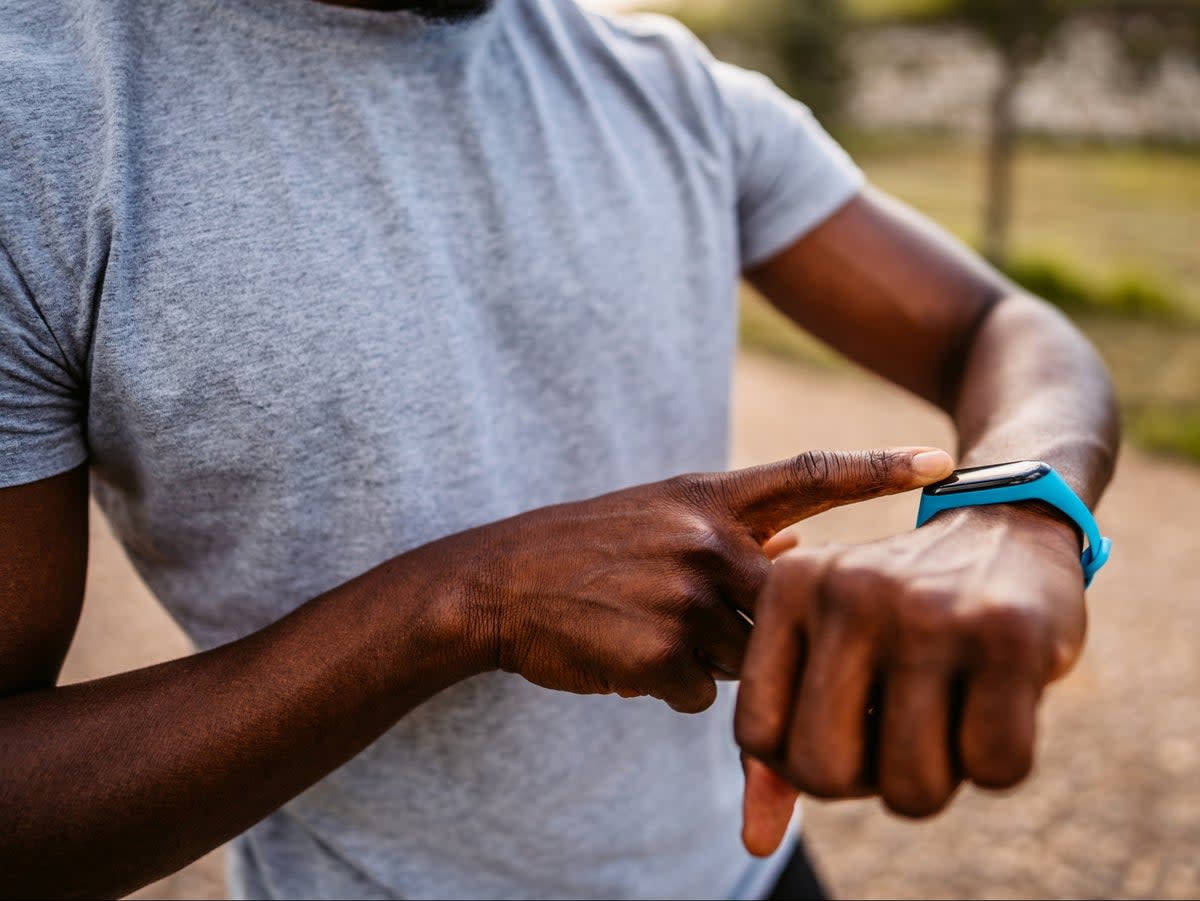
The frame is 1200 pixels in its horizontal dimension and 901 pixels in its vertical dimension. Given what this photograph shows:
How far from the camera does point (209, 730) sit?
119 centimetres

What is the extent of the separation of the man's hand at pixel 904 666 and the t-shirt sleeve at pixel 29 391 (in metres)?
0.84

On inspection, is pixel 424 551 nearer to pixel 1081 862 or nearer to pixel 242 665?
pixel 242 665

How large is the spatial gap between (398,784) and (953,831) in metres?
2.67

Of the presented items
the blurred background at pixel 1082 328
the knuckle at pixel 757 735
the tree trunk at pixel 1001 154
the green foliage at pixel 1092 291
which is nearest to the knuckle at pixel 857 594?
the knuckle at pixel 757 735

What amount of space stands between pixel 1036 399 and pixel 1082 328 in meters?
6.73

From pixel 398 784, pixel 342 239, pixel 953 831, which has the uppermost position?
pixel 342 239

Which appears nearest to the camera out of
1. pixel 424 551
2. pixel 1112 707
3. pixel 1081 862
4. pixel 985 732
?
pixel 985 732

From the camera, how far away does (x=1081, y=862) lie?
333 centimetres

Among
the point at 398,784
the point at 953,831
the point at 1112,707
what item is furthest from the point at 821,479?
the point at 1112,707

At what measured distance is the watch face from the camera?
1121mm

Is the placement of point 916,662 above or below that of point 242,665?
above

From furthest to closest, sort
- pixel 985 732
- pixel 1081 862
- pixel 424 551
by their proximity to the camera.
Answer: pixel 1081 862
pixel 424 551
pixel 985 732

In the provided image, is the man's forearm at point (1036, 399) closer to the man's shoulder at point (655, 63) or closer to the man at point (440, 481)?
the man at point (440, 481)

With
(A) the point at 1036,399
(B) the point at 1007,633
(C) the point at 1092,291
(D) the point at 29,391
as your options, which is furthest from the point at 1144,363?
(D) the point at 29,391
